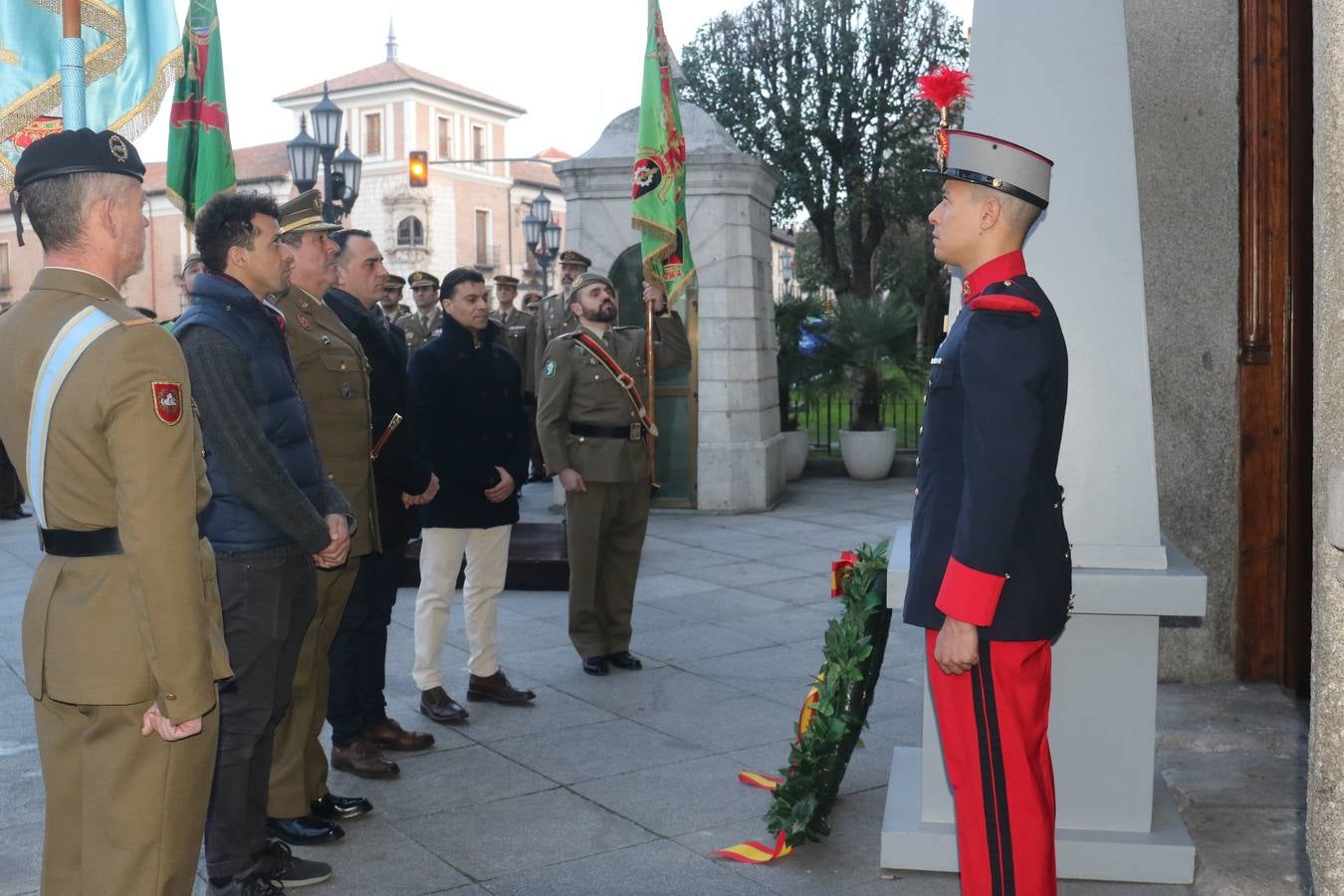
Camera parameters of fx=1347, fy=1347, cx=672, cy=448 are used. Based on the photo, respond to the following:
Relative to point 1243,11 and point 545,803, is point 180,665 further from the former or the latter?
point 1243,11

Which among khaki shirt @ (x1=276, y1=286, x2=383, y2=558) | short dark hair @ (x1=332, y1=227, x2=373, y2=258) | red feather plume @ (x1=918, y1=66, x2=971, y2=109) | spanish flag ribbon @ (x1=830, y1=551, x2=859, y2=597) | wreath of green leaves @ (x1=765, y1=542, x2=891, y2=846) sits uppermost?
red feather plume @ (x1=918, y1=66, x2=971, y2=109)

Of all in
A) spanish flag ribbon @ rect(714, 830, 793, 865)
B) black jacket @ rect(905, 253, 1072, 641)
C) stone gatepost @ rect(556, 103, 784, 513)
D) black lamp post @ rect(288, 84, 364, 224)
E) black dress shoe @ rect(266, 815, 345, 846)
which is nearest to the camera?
black jacket @ rect(905, 253, 1072, 641)

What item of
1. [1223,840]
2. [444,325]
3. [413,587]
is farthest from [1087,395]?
[413,587]

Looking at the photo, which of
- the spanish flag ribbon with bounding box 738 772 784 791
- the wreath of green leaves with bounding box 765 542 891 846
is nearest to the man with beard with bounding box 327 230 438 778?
the spanish flag ribbon with bounding box 738 772 784 791

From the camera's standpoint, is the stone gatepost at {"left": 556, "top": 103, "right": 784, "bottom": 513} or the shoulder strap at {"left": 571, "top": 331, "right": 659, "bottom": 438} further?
the stone gatepost at {"left": 556, "top": 103, "right": 784, "bottom": 513}

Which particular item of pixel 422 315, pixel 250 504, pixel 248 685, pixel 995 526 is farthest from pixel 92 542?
pixel 422 315

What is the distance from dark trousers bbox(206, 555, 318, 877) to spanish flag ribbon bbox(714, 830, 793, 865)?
153 centimetres

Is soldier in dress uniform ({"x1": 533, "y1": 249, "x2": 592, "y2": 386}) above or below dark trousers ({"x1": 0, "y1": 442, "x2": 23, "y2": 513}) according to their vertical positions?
above

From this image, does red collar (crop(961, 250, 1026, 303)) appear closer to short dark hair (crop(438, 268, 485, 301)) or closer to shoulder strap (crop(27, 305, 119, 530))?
shoulder strap (crop(27, 305, 119, 530))

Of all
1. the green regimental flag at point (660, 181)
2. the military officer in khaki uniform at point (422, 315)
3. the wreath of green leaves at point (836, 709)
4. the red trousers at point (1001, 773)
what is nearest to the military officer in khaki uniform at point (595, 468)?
the green regimental flag at point (660, 181)

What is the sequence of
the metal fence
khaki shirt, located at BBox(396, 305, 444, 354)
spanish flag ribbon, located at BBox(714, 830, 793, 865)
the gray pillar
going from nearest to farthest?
1. the gray pillar
2. spanish flag ribbon, located at BBox(714, 830, 793, 865)
3. khaki shirt, located at BBox(396, 305, 444, 354)
4. the metal fence

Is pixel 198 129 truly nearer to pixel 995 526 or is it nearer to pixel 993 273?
pixel 993 273

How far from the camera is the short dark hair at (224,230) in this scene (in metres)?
4.07

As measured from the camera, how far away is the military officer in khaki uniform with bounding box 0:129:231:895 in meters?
2.85
